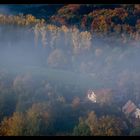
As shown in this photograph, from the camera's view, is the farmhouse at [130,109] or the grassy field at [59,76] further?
the grassy field at [59,76]

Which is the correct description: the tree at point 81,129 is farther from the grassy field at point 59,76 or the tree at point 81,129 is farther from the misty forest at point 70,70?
the grassy field at point 59,76

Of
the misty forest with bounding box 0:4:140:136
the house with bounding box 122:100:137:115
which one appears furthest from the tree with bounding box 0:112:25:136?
the house with bounding box 122:100:137:115

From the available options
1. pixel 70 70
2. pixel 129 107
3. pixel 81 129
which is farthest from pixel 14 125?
pixel 129 107

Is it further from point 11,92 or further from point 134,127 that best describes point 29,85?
point 134,127

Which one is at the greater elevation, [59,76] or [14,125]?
[59,76]

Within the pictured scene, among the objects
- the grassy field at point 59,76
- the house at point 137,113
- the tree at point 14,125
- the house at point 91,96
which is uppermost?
the grassy field at point 59,76

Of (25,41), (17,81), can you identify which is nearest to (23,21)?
(25,41)

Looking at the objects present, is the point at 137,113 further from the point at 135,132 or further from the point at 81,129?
the point at 81,129

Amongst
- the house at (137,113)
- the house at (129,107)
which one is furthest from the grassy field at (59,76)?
the house at (137,113)

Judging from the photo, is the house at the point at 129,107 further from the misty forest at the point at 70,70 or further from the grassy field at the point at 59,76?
the grassy field at the point at 59,76

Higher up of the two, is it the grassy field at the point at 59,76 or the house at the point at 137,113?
the grassy field at the point at 59,76
